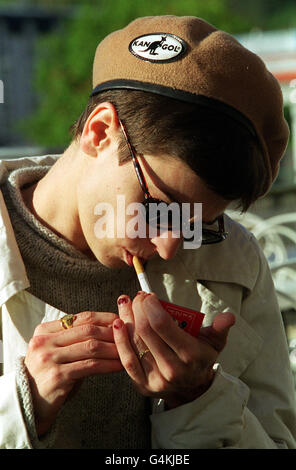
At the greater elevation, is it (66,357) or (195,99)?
(195,99)

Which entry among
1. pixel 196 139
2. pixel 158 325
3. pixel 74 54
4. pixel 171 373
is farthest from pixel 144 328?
pixel 74 54

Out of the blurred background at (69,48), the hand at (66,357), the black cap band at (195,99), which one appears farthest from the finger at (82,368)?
the blurred background at (69,48)

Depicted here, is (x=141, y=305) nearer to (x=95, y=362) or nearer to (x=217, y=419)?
(x=95, y=362)

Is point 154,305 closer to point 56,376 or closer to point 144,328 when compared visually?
point 144,328

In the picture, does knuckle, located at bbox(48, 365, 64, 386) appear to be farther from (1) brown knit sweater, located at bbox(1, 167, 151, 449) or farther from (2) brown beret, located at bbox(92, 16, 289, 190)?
(2) brown beret, located at bbox(92, 16, 289, 190)

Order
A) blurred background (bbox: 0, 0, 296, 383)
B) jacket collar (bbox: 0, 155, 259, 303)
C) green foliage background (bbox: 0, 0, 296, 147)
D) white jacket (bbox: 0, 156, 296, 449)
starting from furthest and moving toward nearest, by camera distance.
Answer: green foliage background (bbox: 0, 0, 296, 147) < blurred background (bbox: 0, 0, 296, 383) < jacket collar (bbox: 0, 155, 259, 303) < white jacket (bbox: 0, 156, 296, 449)

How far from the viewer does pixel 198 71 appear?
2.05 meters

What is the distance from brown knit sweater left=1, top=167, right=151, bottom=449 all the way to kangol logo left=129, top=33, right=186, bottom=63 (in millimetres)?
618

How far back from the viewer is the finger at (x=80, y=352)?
6.34 feet

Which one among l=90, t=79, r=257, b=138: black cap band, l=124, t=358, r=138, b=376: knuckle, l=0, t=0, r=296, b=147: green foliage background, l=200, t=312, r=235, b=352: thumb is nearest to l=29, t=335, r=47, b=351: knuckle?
l=124, t=358, r=138, b=376: knuckle

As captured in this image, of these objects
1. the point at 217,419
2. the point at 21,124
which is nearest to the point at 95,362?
the point at 217,419

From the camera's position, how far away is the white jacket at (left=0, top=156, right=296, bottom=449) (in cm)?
216

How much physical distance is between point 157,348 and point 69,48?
42.5 metres

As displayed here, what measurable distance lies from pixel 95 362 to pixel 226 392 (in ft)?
1.40
